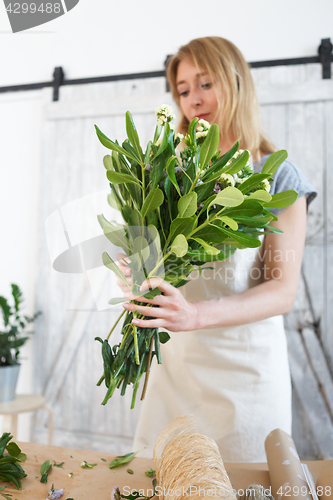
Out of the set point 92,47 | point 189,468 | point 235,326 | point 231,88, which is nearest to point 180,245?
point 189,468

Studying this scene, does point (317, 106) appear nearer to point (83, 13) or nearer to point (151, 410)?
point (83, 13)

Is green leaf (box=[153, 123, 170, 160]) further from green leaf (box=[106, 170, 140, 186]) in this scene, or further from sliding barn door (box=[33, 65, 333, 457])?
sliding barn door (box=[33, 65, 333, 457])

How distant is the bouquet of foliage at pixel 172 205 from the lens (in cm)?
57

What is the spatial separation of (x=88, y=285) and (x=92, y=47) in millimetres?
1416

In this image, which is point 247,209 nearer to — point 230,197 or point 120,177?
point 230,197

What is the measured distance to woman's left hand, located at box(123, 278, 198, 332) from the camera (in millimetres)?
622

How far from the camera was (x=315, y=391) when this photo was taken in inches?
71.7

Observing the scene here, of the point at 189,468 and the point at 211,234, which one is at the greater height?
the point at 211,234

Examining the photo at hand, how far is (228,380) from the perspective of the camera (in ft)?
3.29

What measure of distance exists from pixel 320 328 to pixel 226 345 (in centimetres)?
103

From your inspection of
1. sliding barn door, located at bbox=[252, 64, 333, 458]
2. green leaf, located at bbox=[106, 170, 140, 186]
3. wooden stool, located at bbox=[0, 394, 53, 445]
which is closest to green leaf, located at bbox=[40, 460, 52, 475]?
green leaf, located at bbox=[106, 170, 140, 186]

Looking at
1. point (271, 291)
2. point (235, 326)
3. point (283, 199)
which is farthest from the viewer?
point (235, 326)

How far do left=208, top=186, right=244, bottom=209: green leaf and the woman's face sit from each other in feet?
2.05

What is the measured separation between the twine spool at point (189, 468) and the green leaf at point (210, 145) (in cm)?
41
